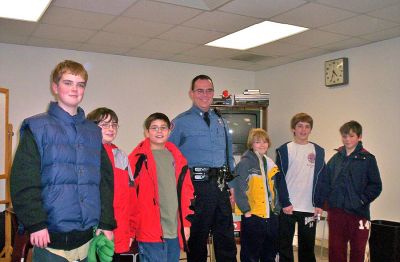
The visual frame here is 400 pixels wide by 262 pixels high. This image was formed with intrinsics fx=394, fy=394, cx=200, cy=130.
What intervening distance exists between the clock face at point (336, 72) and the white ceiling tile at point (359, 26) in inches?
26.1

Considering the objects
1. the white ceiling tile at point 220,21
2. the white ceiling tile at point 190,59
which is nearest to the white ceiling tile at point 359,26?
the white ceiling tile at point 220,21

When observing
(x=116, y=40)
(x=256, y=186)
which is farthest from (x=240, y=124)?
(x=256, y=186)

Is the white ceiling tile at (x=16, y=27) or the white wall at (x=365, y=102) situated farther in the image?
the white wall at (x=365, y=102)

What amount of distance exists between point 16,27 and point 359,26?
3.50 m

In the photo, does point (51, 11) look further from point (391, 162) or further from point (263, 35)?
point (391, 162)

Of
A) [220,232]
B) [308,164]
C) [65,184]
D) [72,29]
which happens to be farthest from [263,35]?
[65,184]

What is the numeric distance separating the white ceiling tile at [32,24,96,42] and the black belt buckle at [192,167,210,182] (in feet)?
7.65

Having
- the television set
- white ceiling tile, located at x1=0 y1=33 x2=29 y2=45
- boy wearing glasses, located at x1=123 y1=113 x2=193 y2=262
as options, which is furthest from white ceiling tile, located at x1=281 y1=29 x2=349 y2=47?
white ceiling tile, located at x1=0 y1=33 x2=29 y2=45

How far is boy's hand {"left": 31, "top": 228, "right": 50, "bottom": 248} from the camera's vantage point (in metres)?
1.52

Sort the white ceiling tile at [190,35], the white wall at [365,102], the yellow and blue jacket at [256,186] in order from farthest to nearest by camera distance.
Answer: the white wall at [365,102] → the white ceiling tile at [190,35] → the yellow and blue jacket at [256,186]

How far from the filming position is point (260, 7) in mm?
3441

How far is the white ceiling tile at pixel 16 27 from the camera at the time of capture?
3930 millimetres

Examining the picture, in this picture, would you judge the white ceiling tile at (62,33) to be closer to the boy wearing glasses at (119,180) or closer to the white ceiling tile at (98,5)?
the white ceiling tile at (98,5)

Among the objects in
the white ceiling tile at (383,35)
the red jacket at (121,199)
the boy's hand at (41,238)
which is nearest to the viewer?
the boy's hand at (41,238)
